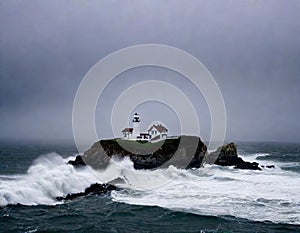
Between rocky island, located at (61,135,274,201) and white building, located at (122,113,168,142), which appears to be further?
white building, located at (122,113,168,142)

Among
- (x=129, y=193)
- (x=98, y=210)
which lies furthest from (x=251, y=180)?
(x=98, y=210)

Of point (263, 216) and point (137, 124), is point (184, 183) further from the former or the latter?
point (137, 124)

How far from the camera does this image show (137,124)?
60906 millimetres

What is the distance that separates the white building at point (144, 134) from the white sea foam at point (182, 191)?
18.5m

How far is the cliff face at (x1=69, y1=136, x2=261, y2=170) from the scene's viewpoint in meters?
44.7

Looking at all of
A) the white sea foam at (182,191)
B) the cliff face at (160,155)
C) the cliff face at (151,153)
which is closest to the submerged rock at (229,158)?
the cliff face at (160,155)

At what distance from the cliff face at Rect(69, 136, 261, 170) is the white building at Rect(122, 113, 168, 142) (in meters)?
5.45

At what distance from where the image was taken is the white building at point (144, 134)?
57181mm

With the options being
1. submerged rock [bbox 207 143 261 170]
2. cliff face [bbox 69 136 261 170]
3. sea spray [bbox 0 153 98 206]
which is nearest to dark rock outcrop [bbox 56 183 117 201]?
sea spray [bbox 0 153 98 206]

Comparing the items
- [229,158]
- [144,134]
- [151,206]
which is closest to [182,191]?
[151,206]

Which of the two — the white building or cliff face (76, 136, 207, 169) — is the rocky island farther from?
the white building

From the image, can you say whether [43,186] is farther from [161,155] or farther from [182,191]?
[161,155]

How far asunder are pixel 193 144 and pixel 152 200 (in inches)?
1029

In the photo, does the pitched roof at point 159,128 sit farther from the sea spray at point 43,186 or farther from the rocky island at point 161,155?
the sea spray at point 43,186
